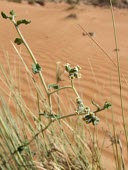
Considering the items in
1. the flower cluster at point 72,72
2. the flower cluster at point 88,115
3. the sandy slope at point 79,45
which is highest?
the sandy slope at point 79,45

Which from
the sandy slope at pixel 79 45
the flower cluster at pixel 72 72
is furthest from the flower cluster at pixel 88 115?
the sandy slope at pixel 79 45

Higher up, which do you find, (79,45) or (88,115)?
(79,45)

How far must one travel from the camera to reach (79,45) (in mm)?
7801

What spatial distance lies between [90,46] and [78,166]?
19.2 ft

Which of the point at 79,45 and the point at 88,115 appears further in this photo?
the point at 79,45

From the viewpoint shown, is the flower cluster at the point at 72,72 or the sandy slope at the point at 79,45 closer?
the flower cluster at the point at 72,72

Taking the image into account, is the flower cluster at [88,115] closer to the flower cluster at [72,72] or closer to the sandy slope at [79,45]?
the flower cluster at [72,72]

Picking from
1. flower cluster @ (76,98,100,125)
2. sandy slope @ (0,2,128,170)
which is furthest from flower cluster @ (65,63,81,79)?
sandy slope @ (0,2,128,170)

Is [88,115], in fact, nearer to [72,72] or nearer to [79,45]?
[72,72]

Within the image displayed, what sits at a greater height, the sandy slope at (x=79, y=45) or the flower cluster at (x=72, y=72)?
the sandy slope at (x=79, y=45)

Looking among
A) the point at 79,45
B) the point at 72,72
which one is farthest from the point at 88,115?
the point at 79,45

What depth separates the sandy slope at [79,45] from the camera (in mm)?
5230

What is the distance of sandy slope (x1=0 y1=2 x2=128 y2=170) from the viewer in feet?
17.2

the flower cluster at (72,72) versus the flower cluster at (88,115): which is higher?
the flower cluster at (72,72)
